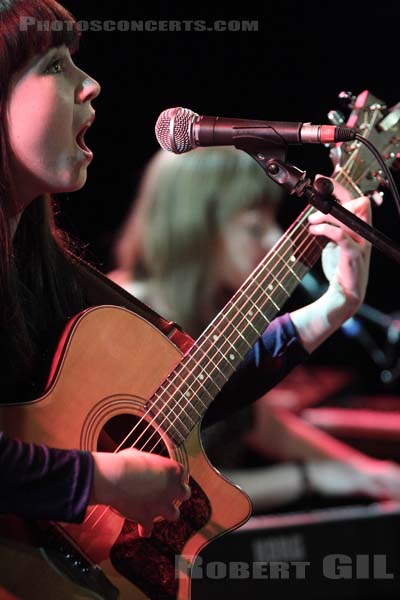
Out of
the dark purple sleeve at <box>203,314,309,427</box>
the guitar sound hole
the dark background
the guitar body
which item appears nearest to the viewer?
the guitar body

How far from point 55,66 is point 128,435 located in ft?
2.55

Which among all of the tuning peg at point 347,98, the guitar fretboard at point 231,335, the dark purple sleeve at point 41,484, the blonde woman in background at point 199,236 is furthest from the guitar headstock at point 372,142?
the blonde woman in background at point 199,236

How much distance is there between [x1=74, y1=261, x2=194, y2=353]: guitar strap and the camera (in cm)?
193

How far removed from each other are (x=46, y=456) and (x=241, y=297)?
1.98ft

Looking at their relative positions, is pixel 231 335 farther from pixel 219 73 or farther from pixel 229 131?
pixel 219 73

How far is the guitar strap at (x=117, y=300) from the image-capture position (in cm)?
193

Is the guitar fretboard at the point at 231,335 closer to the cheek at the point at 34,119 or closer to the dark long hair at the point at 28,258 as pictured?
the dark long hair at the point at 28,258

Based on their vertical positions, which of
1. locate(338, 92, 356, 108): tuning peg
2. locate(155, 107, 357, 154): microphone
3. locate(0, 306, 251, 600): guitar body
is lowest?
locate(0, 306, 251, 600): guitar body

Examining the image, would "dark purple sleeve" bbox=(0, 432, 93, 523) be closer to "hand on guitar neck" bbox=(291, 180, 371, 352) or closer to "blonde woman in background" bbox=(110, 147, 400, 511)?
"hand on guitar neck" bbox=(291, 180, 371, 352)

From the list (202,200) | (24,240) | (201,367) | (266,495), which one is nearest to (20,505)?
(201,367)

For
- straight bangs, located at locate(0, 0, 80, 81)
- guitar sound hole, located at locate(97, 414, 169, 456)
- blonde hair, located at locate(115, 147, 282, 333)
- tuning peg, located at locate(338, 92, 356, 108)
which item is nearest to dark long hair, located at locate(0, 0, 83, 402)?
straight bangs, located at locate(0, 0, 80, 81)

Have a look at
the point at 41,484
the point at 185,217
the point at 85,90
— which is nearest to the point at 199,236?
the point at 185,217

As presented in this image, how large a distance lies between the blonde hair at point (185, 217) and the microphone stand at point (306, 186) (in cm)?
154

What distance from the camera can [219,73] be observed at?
4164 millimetres
